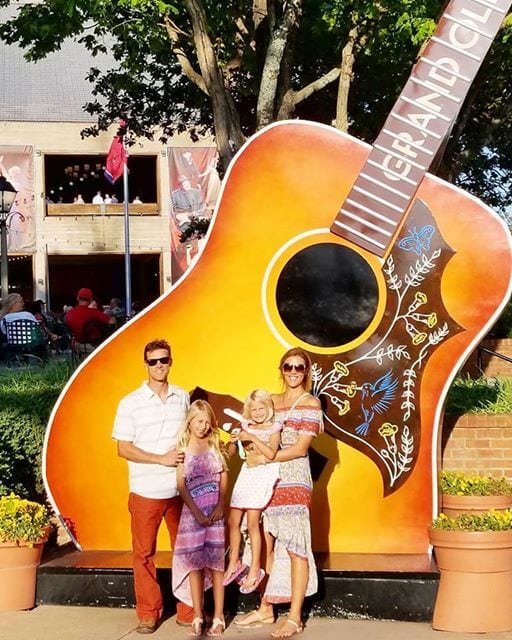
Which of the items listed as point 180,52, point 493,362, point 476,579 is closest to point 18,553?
point 476,579

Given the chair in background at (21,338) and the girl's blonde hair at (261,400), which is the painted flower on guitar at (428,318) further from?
the chair in background at (21,338)

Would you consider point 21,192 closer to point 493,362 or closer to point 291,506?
point 493,362

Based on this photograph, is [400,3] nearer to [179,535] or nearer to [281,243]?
[281,243]

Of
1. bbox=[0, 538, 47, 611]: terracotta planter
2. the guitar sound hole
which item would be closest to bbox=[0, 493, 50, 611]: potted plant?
bbox=[0, 538, 47, 611]: terracotta planter

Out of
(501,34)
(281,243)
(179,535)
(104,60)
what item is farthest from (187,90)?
(104,60)

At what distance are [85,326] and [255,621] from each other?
817cm

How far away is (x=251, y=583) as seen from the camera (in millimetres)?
6469

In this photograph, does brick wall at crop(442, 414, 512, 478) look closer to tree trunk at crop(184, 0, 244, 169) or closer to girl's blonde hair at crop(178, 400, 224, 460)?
girl's blonde hair at crop(178, 400, 224, 460)

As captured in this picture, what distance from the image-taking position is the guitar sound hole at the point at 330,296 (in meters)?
7.26

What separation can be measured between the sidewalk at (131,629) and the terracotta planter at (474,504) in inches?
39.7

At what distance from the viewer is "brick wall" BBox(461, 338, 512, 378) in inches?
590

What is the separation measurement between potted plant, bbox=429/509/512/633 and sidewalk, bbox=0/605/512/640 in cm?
8

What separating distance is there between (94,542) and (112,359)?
1220mm

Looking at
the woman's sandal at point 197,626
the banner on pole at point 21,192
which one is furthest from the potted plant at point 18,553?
the banner on pole at point 21,192
